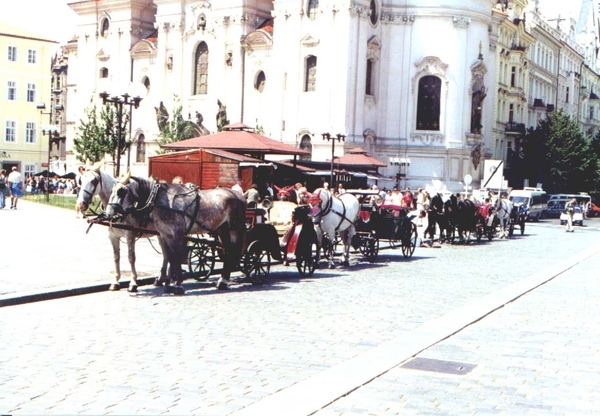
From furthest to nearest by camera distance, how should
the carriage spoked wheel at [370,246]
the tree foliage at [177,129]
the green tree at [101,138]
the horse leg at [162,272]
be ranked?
the tree foliage at [177,129], the green tree at [101,138], the carriage spoked wheel at [370,246], the horse leg at [162,272]

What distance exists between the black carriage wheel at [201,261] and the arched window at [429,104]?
41.1m

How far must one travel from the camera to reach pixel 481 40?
5841 cm

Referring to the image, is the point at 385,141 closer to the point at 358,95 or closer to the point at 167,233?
the point at 358,95

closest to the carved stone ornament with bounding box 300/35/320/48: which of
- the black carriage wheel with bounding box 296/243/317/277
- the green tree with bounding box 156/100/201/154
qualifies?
the green tree with bounding box 156/100/201/154

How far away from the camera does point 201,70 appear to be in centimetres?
6181

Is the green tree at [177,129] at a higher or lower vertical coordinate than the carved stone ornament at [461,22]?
lower

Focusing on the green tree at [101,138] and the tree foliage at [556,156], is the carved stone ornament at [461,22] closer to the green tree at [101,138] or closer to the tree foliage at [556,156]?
the tree foliage at [556,156]

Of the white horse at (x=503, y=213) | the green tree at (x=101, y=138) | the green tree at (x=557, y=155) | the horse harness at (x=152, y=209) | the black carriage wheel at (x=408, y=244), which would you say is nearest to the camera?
the horse harness at (x=152, y=209)

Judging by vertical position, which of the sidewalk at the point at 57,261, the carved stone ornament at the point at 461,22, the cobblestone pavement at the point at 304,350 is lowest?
the cobblestone pavement at the point at 304,350

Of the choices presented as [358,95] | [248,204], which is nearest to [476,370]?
[248,204]

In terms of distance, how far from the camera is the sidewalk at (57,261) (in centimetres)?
1366

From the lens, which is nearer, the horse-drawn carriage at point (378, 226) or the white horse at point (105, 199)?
the white horse at point (105, 199)

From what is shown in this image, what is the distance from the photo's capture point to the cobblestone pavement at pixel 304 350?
297 inches

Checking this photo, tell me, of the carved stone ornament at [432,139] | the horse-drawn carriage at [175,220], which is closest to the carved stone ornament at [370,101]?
the carved stone ornament at [432,139]
